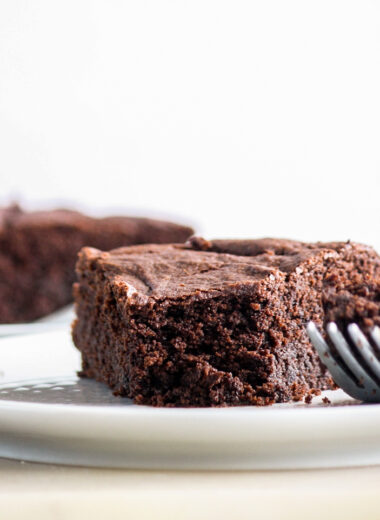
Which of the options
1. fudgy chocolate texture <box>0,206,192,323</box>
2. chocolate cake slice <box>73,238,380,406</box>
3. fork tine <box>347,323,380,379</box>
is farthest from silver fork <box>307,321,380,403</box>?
fudgy chocolate texture <box>0,206,192,323</box>

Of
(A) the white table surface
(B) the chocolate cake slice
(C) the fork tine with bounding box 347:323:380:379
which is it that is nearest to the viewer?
(A) the white table surface

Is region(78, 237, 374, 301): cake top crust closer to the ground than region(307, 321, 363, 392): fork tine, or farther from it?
farther from it

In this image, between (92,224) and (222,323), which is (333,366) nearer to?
(222,323)

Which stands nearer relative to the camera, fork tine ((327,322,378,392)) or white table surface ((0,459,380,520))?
white table surface ((0,459,380,520))

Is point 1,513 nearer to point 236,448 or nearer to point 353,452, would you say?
point 236,448

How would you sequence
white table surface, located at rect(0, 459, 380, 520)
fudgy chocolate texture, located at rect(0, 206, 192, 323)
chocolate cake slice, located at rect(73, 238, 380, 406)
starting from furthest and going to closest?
fudgy chocolate texture, located at rect(0, 206, 192, 323) < chocolate cake slice, located at rect(73, 238, 380, 406) < white table surface, located at rect(0, 459, 380, 520)

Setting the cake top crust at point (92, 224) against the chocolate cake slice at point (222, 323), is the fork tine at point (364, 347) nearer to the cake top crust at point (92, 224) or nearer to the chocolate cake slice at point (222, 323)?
the chocolate cake slice at point (222, 323)

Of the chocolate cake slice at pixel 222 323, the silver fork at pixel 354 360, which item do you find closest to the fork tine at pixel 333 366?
the silver fork at pixel 354 360

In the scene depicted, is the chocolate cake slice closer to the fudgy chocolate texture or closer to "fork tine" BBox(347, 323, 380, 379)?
"fork tine" BBox(347, 323, 380, 379)
